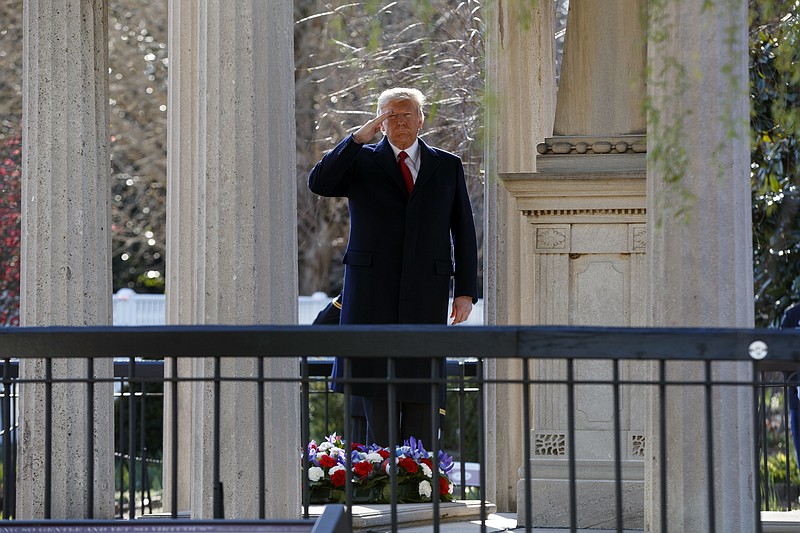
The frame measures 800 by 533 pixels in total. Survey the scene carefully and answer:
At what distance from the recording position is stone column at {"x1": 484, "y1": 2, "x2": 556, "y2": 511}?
8523mm

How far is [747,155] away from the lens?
541 centimetres

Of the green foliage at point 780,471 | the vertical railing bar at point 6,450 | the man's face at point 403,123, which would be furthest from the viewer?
the green foliage at point 780,471

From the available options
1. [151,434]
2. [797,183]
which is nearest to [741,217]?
[797,183]

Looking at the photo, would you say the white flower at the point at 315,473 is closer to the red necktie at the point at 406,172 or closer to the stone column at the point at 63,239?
the stone column at the point at 63,239

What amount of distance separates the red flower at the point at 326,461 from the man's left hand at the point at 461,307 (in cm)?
108

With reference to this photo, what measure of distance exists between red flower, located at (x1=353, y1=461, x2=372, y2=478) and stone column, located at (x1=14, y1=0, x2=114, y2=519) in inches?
52.3

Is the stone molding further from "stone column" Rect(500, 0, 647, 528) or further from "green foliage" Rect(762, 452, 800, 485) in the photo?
"green foliage" Rect(762, 452, 800, 485)

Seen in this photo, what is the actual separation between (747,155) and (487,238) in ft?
11.5

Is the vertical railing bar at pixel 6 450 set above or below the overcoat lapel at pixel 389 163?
below

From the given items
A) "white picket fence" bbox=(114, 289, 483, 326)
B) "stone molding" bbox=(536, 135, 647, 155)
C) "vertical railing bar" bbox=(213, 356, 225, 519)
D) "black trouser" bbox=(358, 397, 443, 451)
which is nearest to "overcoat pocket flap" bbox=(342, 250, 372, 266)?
"black trouser" bbox=(358, 397, 443, 451)

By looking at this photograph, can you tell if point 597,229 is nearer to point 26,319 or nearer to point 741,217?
point 741,217

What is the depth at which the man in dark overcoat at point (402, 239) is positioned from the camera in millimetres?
7891

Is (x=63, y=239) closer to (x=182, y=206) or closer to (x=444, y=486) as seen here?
(x=182, y=206)

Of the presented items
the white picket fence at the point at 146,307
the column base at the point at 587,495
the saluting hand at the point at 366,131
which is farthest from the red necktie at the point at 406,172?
the white picket fence at the point at 146,307
